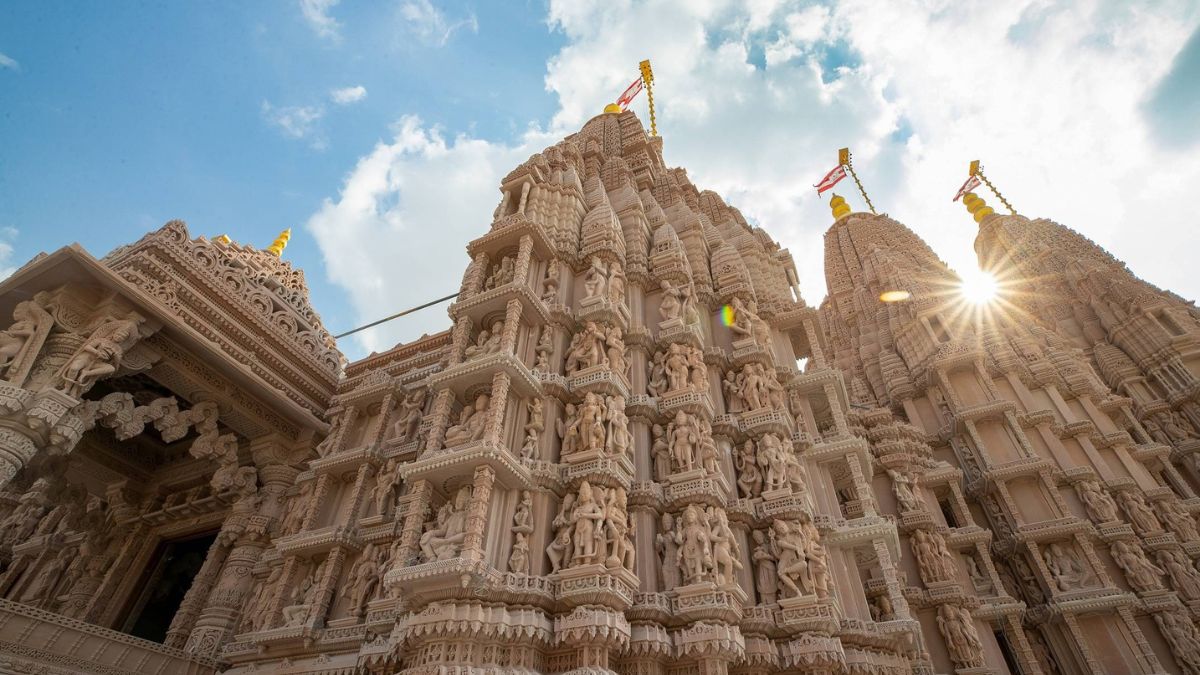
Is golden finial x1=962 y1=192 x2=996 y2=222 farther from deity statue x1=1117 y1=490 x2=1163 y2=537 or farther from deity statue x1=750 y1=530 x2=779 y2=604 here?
deity statue x1=750 y1=530 x2=779 y2=604

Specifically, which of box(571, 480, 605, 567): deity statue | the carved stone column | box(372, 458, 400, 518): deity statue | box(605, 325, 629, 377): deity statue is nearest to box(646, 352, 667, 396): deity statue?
box(605, 325, 629, 377): deity statue

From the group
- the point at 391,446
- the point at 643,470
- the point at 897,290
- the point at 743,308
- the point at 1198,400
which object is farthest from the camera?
the point at 897,290

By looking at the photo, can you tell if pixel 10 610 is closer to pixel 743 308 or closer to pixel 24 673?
pixel 24 673

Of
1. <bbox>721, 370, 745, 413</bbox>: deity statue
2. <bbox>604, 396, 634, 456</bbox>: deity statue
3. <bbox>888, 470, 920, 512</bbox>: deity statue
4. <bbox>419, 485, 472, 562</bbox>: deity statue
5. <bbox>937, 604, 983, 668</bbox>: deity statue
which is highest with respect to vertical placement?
<bbox>888, 470, 920, 512</bbox>: deity statue

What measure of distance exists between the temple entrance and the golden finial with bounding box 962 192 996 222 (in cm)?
6102

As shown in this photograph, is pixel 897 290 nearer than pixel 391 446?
No

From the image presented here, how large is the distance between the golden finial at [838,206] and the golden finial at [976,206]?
12.1 metres

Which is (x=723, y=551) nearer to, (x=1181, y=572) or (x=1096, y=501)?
(x=1096, y=501)

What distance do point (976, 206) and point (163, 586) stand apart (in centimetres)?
6339

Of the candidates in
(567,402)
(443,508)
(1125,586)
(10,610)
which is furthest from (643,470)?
(1125,586)

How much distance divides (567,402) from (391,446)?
537cm

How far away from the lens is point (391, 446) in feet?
47.4

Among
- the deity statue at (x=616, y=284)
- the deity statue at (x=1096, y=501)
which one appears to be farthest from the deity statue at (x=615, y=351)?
the deity statue at (x=1096, y=501)

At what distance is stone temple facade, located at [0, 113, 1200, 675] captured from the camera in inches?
359
